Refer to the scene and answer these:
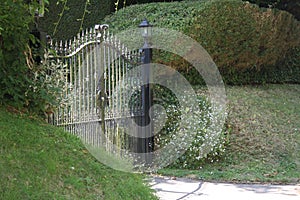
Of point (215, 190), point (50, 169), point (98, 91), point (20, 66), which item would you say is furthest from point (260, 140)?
point (50, 169)

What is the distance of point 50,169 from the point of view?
426 cm

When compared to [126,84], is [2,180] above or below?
below

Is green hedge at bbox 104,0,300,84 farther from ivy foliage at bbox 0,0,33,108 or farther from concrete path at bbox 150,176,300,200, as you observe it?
ivy foliage at bbox 0,0,33,108

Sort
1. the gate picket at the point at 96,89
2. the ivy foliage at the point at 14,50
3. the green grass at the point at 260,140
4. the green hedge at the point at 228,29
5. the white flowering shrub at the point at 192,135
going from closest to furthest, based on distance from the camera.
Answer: the ivy foliage at the point at 14,50
the gate picket at the point at 96,89
the green grass at the point at 260,140
the white flowering shrub at the point at 192,135
the green hedge at the point at 228,29

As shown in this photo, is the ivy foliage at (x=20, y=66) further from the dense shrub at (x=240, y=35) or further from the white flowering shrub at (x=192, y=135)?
the dense shrub at (x=240, y=35)

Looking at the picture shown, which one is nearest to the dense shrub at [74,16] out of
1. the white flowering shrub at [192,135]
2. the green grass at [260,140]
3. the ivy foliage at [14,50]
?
the green grass at [260,140]

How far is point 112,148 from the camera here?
7.03 meters

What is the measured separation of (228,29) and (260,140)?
2.68 m

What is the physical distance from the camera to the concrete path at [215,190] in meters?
6.12

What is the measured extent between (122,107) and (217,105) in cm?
287

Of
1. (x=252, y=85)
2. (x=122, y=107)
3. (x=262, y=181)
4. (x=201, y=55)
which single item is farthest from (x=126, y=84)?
(x=252, y=85)

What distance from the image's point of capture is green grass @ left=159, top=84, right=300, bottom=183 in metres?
7.62

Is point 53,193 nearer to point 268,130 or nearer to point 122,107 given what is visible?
point 122,107

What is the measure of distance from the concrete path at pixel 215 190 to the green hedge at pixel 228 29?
3.77 m
